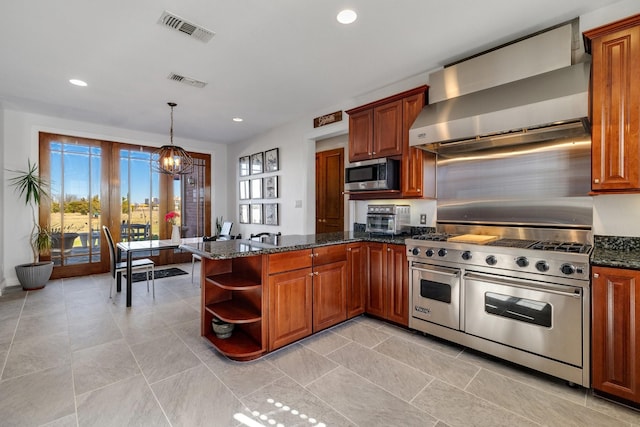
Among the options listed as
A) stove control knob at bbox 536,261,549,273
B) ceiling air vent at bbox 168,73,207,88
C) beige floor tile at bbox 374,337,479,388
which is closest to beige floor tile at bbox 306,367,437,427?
beige floor tile at bbox 374,337,479,388

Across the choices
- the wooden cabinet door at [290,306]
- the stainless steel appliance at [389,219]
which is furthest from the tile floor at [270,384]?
the stainless steel appliance at [389,219]

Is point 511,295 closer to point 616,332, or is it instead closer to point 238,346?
point 616,332

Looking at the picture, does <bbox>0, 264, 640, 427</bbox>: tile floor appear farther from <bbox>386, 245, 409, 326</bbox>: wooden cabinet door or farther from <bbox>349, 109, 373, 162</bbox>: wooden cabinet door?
<bbox>349, 109, 373, 162</bbox>: wooden cabinet door

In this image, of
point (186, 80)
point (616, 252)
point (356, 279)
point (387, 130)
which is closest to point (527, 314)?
point (616, 252)

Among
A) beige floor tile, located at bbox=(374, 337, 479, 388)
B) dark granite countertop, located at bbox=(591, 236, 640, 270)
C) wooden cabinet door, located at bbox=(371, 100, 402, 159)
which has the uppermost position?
wooden cabinet door, located at bbox=(371, 100, 402, 159)

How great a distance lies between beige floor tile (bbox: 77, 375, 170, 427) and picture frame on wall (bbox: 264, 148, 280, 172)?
3.93m

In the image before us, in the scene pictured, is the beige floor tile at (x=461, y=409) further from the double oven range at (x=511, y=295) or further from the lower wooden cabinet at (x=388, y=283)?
the lower wooden cabinet at (x=388, y=283)

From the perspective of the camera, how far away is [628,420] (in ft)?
5.67

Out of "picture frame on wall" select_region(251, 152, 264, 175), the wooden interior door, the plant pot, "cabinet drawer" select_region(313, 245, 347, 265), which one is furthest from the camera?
"picture frame on wall" select_region(251, 152, 264, 175)

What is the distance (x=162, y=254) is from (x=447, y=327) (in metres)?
5.55

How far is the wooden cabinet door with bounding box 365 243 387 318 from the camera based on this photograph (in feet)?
10.2

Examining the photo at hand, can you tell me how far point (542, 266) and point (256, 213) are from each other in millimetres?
4850

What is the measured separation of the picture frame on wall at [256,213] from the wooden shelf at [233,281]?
3.14 metres

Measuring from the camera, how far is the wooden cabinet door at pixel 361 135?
3516 mm
